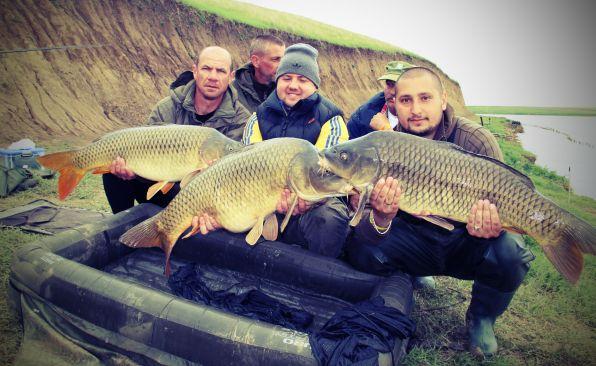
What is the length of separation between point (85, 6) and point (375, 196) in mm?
10629

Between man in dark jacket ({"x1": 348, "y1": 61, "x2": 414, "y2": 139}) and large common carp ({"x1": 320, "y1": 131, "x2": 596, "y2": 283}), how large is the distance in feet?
5.40

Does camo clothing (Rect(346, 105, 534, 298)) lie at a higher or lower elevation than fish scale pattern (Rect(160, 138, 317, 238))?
lower

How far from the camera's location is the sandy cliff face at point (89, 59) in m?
8.27

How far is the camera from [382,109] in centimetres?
400

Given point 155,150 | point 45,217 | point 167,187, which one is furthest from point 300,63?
point 45,217

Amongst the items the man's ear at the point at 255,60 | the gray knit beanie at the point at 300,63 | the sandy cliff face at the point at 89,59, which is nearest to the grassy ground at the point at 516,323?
the gray knit beanie at the point at 300,63

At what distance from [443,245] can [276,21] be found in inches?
679

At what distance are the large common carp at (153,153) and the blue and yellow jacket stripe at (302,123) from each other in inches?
14.3

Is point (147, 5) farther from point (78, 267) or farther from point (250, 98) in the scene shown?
point (78, 267)

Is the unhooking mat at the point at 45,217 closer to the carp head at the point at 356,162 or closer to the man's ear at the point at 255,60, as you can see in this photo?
the man's ear at the point at 255,60

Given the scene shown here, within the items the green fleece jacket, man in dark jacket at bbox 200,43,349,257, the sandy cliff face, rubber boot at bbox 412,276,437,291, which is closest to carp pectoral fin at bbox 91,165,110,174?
the green fleece jacket

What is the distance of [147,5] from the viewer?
11.2 metres

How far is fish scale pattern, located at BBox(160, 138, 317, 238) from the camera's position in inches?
86.2

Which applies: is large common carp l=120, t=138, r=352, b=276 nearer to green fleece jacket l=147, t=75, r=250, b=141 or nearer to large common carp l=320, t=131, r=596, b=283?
large common carp l=320, t=131, r=596, b=283
